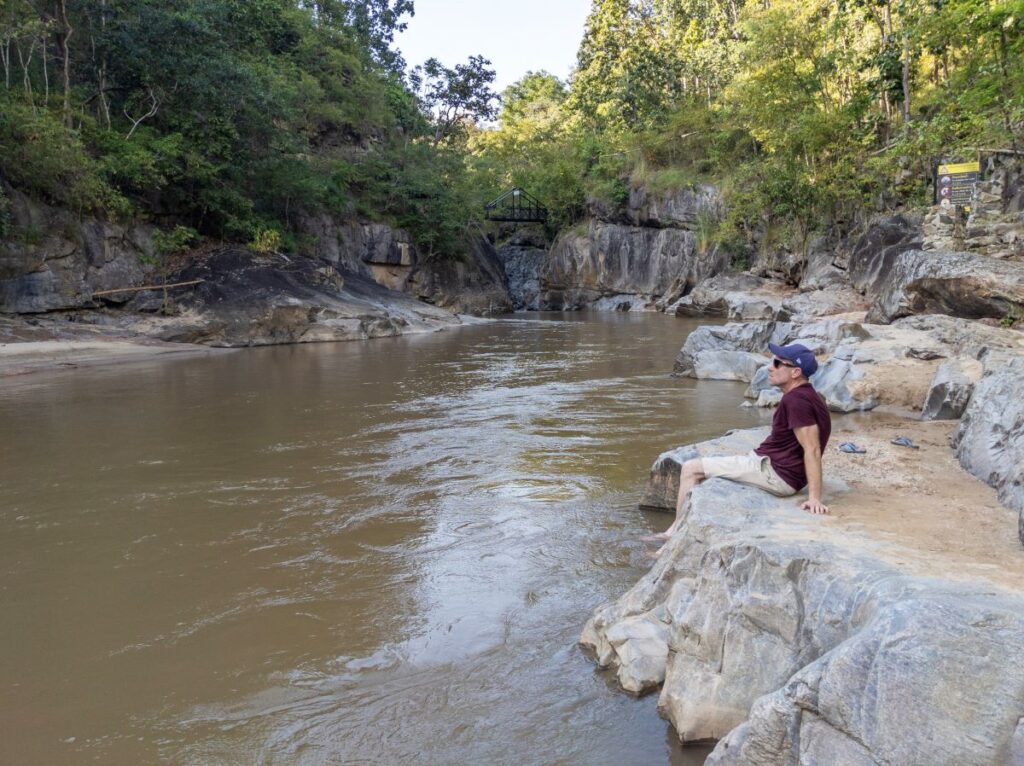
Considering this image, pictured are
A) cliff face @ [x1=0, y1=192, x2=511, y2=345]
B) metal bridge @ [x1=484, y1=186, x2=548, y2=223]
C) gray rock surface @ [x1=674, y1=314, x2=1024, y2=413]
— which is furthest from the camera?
metal bridge @ [x1=484, y1=186, x2=548, y2=223]

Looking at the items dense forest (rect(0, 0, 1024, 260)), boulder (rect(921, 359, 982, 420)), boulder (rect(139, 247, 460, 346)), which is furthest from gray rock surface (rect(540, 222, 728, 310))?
boulder (rect(921, 359, 982, 420))

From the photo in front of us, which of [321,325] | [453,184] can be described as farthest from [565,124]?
[321,325]

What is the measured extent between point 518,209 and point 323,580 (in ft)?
139

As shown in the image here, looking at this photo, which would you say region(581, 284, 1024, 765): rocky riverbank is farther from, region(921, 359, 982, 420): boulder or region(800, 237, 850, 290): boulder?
region(800, 237, 850, 290): boulder

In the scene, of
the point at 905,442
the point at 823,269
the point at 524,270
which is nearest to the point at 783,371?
the point at 905,442

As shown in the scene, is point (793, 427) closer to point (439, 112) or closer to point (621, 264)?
point (621, 264)

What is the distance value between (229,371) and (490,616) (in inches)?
503

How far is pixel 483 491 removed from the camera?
6.72 m

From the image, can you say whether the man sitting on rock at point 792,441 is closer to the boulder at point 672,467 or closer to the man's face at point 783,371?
the man's face at point 783,371

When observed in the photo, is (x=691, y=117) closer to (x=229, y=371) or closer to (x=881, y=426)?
(x=229, y=371)

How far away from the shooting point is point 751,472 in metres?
4.42

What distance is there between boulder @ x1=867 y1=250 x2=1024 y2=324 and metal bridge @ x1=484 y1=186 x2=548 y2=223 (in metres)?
30.9

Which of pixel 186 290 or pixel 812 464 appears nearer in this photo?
pixel 812 464

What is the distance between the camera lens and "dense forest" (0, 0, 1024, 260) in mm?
18672
